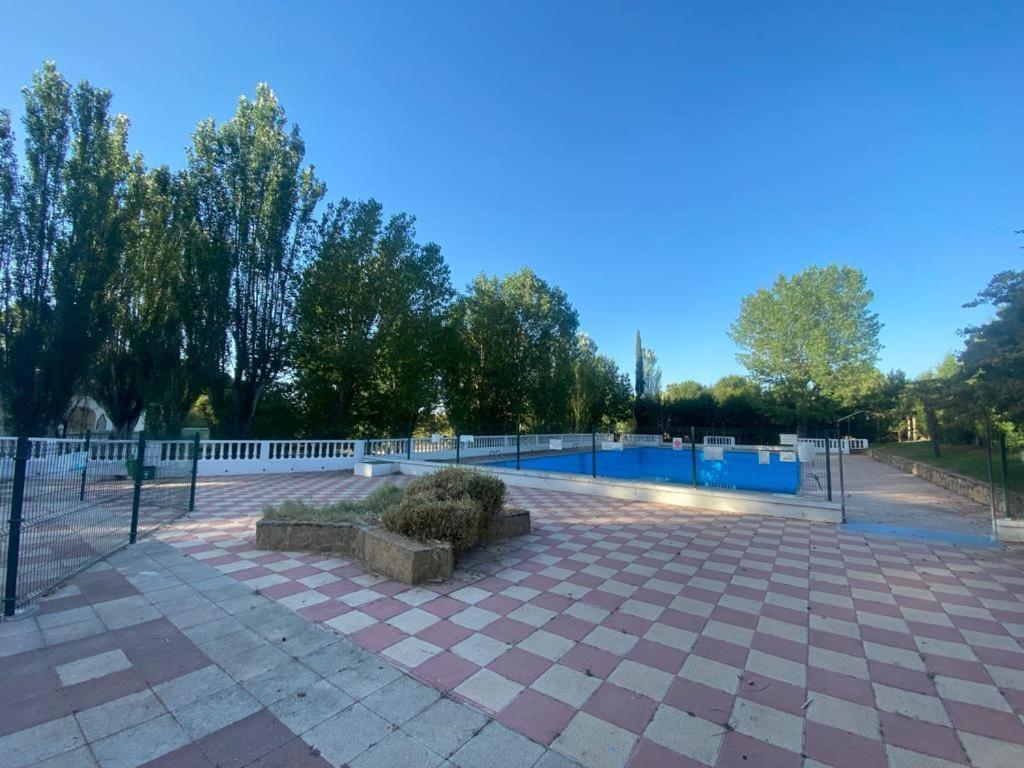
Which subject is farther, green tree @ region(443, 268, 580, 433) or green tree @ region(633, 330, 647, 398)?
green tree @ region(633, 330, 647, 398)

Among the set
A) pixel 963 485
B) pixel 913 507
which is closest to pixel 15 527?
pixel 913 507

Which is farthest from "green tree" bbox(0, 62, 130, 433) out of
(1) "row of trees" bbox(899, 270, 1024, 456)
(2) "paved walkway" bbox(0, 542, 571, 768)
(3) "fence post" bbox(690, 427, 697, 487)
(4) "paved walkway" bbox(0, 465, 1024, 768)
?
(1) "row of trees" bbox(899, 270, 1024, 456)

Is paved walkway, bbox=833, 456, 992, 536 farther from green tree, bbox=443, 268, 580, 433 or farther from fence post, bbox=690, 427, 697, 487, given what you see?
green tree, bbox=443, 268, 580, 433

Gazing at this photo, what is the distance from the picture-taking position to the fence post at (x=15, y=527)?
3031mm

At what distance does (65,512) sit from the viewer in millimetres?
4023

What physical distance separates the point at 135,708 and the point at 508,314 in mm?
23878

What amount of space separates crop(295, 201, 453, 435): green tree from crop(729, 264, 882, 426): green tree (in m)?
24.3

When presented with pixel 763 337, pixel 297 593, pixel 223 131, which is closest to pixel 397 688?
pixel 297 593

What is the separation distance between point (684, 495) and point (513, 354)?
706 inches

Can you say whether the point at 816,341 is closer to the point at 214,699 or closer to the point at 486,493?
the point at 486,493

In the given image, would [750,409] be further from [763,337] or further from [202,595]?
[202,595]

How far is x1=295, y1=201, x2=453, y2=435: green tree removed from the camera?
17297mm

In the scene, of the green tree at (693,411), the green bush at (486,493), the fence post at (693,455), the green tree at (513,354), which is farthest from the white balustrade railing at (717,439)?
the green tree at (693,411)

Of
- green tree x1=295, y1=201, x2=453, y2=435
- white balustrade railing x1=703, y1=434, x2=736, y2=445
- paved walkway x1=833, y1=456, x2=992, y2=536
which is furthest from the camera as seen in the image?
green tree x1=295, y1=201, x2=453, y2=435
